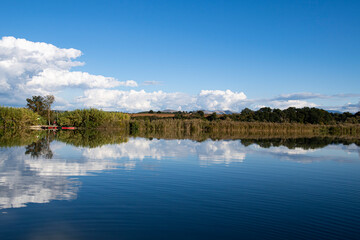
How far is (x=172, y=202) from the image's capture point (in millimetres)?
6820

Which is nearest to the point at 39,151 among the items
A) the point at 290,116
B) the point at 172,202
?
the point at 172,202

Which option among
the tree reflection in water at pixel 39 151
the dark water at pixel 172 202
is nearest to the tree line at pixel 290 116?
the tree reflection in water at pixel 39 151

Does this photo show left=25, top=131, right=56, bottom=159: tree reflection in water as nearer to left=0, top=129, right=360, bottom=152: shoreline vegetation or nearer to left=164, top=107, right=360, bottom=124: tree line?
left=0, top=129, right=360, bottom=152: shoreline vegetation

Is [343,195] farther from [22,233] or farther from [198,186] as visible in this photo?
[22,233]

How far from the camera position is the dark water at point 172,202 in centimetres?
512

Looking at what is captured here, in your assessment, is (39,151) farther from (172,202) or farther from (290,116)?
(290,116)

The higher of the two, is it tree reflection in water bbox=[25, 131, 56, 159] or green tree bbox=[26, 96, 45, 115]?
green tree bbox=[26, 96, 45, 115]

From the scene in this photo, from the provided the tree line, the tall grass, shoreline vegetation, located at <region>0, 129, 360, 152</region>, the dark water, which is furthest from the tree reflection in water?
the tree line

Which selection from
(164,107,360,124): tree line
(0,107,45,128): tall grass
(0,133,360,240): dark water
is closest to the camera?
(0,133,360,240): dark water

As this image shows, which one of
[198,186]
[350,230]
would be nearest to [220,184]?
[198,186]

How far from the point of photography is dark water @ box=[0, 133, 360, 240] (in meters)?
5.12

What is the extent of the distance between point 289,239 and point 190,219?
5.61ft

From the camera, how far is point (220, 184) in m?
8.81

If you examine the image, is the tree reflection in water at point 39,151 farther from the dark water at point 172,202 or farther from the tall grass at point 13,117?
the tall grass at point 13,117
